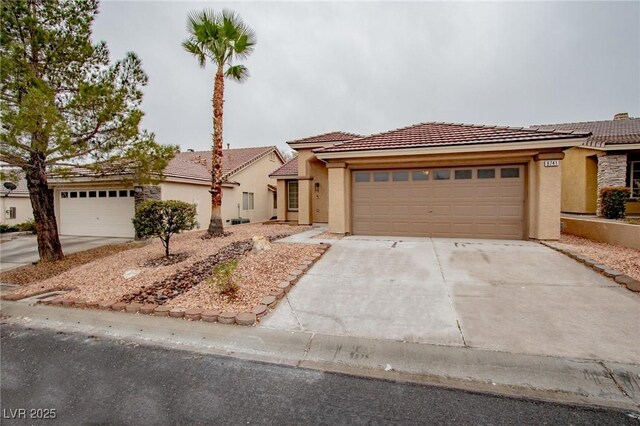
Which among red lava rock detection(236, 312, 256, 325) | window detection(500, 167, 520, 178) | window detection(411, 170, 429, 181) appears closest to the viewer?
red lava rock detection(236, 312, 256, 325)

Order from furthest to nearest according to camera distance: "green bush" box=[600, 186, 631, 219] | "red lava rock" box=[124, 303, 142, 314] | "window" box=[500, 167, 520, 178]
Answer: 1. "green bush" box=[600, 186, 631, 219]
2. "window" box=[500, 167, 520, 178]
3. "red lava rock" box=[124, 303, 142, 314]

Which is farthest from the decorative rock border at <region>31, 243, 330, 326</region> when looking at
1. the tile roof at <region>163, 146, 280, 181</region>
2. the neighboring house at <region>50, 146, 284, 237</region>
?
the tile roof at <region>163, 146, 280, 181</region>

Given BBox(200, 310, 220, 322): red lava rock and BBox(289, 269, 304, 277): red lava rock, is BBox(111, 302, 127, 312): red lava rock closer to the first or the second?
BBox(200, 310, 220, 322): red lava rock

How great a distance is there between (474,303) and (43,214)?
38.5 feet

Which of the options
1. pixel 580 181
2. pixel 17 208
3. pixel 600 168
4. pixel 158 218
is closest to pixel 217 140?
pixel 158 218

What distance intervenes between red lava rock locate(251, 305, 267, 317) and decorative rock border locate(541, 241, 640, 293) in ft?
21.0

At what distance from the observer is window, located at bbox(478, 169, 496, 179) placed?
375 inches

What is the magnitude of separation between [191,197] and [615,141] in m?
20.0

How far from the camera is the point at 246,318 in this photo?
15.0 ft

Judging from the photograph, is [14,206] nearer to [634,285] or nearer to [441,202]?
[441,202]

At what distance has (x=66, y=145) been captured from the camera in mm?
7238

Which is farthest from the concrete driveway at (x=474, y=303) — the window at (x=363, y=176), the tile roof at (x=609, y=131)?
the tile roof at (x=609, y=131)

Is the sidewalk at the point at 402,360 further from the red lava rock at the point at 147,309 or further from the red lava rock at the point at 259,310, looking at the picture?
the red lava rock at the point at 259,310

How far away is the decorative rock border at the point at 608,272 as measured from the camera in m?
5.23
